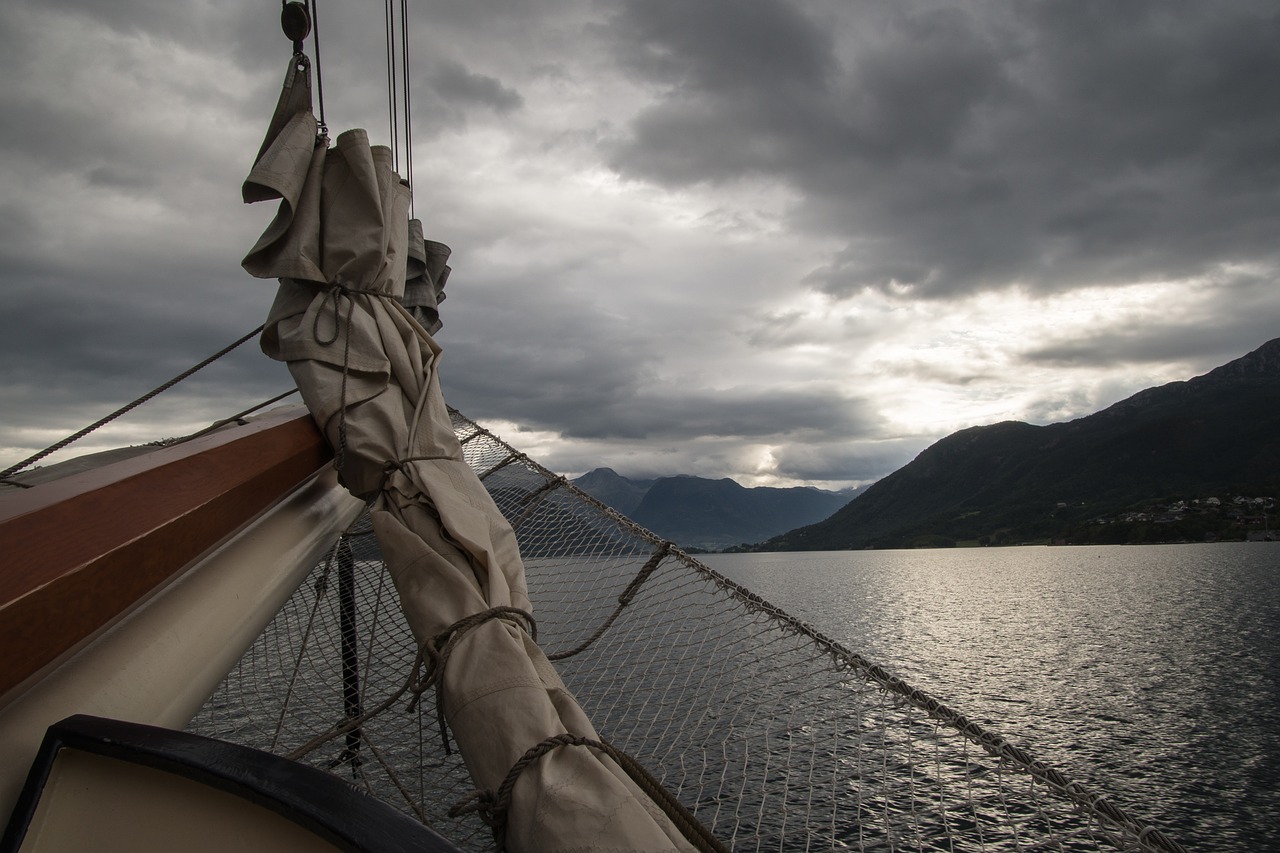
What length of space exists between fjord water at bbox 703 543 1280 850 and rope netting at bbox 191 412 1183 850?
3.03m

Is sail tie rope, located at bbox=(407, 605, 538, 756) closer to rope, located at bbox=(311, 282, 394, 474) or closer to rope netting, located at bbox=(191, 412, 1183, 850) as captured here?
rope netting, located at bbox=(191, 412, 1183, 850)

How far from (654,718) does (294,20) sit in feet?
14.6

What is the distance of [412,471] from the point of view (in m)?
2.56

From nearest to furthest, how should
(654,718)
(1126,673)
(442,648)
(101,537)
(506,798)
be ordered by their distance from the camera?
(101,537) < (506,798) < (442,648) < (654,718) < (1126,673)

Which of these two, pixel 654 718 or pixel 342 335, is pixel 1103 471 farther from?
pixel 342 335

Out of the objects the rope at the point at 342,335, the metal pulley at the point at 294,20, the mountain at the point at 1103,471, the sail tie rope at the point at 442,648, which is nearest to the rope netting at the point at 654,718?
the sail tie rope at the point at 442,648

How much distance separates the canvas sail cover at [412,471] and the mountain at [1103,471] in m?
129

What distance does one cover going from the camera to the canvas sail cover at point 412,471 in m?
1.45

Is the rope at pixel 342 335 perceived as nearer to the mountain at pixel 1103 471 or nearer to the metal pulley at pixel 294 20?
the metal pulley at pixel 294 20

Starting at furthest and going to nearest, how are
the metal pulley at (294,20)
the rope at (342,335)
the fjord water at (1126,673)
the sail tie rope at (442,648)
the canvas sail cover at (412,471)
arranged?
the fjord water at (1126,673) → the metal pulley at (294,20) → the rope at (342,335) → the sail tie rope at (442,648) → the canvas sail cover at (412,471)

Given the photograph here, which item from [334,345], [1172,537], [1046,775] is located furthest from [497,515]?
[1172,537]

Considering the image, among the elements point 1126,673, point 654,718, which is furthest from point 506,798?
point 1126,673

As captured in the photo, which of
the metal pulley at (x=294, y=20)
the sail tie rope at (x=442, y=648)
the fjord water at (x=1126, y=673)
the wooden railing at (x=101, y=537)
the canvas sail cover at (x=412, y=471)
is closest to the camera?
the wooden railing at (x=101, y=537)

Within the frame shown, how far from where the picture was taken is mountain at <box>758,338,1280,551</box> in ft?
409
